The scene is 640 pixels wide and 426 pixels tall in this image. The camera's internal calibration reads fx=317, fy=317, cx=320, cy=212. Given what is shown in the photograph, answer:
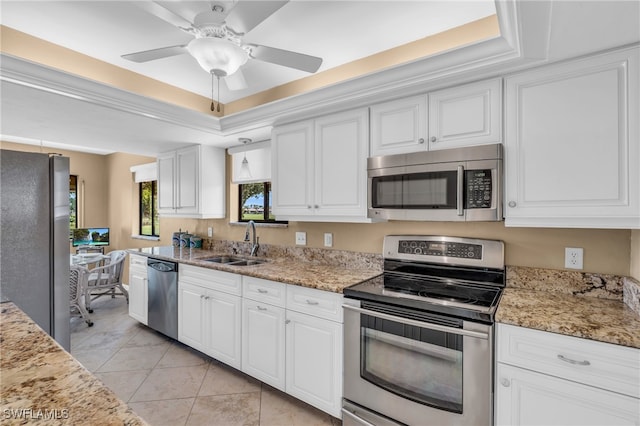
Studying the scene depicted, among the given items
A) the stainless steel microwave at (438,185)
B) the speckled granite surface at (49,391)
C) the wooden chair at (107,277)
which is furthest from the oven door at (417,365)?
the wooden chair at (107,277)

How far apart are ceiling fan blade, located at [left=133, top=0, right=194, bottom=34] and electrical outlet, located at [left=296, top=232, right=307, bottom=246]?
1.90m

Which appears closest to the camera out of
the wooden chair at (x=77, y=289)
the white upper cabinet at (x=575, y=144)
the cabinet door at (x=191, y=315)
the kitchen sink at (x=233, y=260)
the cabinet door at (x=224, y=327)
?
the white upper cabinet at (x=575, y=144)

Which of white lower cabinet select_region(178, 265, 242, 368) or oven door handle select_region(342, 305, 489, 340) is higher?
oven door handle select_region(342, 305, 489, 340)

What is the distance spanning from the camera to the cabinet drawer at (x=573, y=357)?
4.02 feet

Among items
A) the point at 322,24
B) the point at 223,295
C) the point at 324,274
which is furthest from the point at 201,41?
the point at 223,295

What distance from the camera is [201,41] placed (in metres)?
1.52

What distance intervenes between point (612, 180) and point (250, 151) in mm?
3000

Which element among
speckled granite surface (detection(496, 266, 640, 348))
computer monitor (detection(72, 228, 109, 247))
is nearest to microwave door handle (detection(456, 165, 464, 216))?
speckled granite surface (detection(496, 266, 640, 348))

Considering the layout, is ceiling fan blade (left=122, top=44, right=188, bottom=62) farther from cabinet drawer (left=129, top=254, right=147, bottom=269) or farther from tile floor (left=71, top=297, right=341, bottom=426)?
cabinet drawer (left=129, top=254, right=147, bottom=269)

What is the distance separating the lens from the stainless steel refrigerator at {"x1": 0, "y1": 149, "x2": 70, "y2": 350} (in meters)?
1.76

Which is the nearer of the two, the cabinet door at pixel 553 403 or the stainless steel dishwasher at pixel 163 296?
the cabinet door at pixel 553 403

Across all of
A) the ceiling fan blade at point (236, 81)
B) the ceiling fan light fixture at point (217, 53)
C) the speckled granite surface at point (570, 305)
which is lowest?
the speckled granite surface at point (570, 305)

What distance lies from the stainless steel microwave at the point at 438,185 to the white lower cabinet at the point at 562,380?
2.20 ft

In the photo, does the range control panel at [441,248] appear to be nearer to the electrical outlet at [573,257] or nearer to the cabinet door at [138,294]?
the electrical outlet at [573,257]
